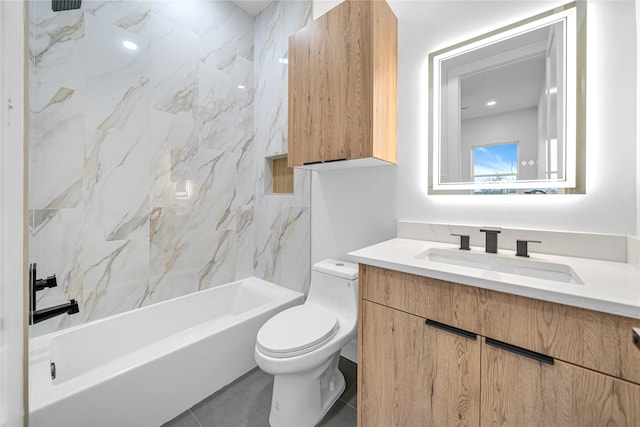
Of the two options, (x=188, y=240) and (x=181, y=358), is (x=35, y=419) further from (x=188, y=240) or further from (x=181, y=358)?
(x=188, y=240)

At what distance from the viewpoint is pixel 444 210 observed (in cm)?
148

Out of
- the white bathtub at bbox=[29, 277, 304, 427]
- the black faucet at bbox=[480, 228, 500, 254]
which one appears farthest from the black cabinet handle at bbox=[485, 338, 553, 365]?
the white bathtub at bbox=[29, 277, 304, 427]

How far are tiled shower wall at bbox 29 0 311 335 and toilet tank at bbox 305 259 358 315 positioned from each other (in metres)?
0.45

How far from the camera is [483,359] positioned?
84 cm

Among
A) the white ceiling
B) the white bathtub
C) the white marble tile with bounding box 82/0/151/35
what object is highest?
the white ceiling

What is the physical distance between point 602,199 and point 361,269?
1049mm

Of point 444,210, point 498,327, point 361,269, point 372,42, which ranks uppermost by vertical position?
point 372,42

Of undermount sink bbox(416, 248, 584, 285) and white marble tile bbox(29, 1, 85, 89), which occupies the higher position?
white marble tile bbox(29, 1, 85, 89)

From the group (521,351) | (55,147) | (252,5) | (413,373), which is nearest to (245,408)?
(413,373)

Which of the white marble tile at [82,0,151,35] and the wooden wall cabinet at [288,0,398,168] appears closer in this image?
the wooden wall cabinet at [288,0,398,168]

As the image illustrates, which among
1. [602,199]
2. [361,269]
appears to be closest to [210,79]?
[361,269]

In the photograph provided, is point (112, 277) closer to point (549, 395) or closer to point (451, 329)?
point (451, 329)

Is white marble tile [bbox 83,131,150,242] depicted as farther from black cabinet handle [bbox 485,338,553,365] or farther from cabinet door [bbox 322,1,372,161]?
black cabinet handle [bbox 485,338,553,365]

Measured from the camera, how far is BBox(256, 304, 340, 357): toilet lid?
1215 mm
